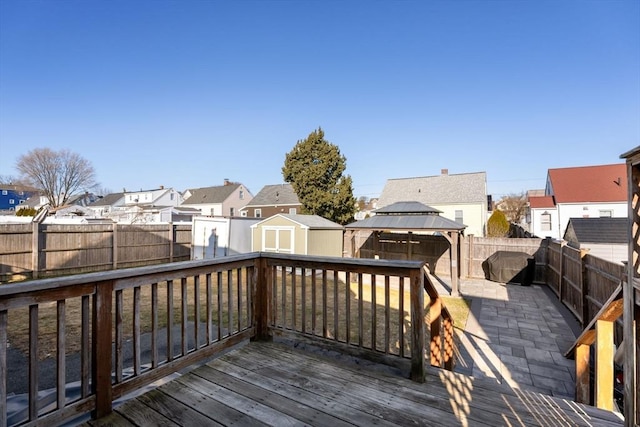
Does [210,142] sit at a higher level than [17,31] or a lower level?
lower

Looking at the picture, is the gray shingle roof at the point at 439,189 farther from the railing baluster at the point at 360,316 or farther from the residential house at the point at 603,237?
the railing baluster at the point at 360,316

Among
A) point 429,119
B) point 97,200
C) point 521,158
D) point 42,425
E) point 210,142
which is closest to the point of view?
point 42,425

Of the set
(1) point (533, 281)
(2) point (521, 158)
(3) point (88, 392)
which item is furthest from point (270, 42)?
(2) point (521, 158)

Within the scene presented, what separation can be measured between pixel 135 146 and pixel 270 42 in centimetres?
1291

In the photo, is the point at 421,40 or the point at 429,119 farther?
the point at 429,119

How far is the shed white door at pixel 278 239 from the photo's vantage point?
11.1m

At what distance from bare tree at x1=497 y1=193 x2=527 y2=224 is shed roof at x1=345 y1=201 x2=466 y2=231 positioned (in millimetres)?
20490

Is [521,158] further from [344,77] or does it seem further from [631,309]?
[631,309]

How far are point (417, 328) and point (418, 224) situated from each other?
26.3 ft

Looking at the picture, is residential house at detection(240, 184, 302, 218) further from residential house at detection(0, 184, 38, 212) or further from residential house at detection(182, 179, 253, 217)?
residential house at detection(0, 184, 38, 212)

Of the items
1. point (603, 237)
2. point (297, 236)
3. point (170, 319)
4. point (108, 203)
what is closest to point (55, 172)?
point (108, 203)

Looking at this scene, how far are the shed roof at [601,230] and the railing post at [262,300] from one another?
943 centimetres

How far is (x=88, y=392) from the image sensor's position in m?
1.77

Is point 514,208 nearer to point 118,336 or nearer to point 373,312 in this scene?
point 373,312
